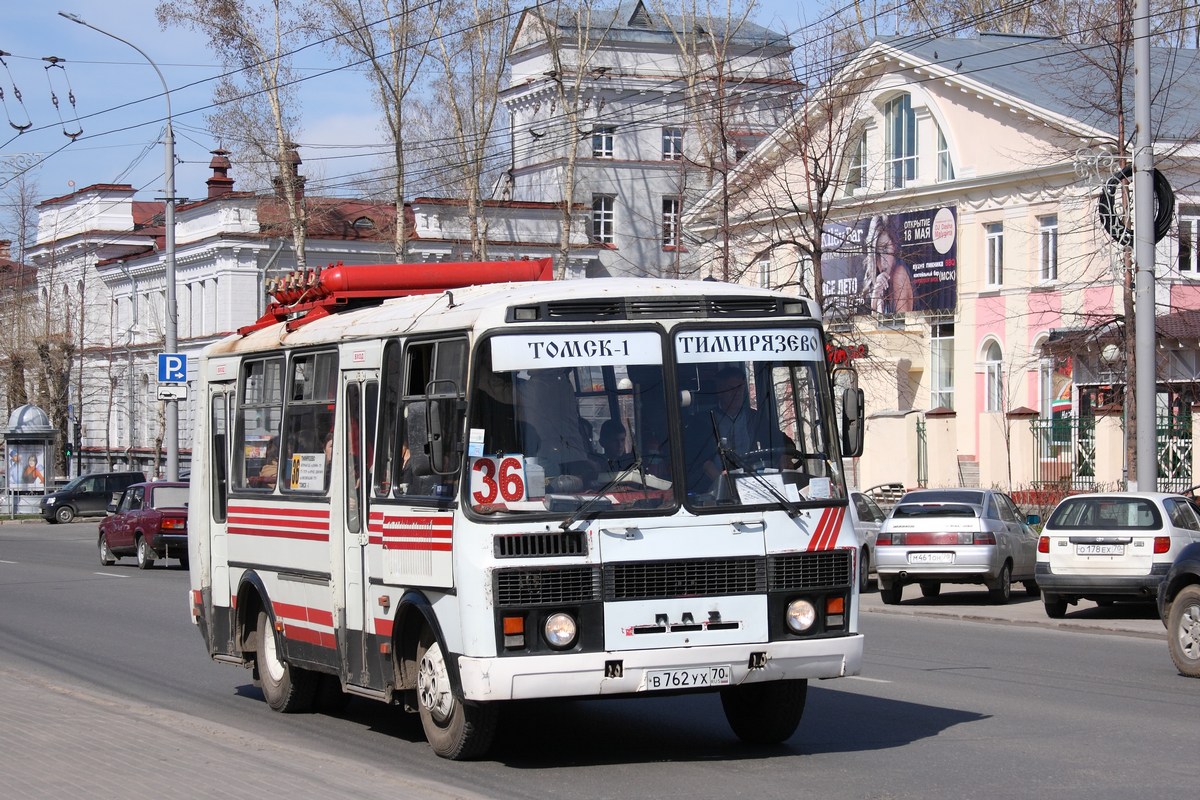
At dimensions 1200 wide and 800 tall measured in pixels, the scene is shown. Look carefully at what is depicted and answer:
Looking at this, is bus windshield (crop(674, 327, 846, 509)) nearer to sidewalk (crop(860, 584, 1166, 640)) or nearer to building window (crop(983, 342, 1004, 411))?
sidewalk (crop(860, 584, 1166, 640))

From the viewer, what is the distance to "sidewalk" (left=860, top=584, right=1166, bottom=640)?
65.5 ft

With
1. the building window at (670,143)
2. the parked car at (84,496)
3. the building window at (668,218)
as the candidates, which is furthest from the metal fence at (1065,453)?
the building window at (670,143)

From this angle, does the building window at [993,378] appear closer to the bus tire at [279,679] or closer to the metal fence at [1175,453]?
the metal fence at [1175,453]

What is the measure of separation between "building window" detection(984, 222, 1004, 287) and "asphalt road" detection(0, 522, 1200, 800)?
29.6 m

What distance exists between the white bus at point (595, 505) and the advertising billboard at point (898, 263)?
3737cm

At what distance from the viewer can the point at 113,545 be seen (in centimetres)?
3228

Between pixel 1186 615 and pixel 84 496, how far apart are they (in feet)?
152

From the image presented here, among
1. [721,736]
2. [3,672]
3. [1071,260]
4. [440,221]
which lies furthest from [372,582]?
[440,221]

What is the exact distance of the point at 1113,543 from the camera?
2048 centimetres

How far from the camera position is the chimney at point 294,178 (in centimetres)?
5275

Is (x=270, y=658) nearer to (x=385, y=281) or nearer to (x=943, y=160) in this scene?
(x=385, y=281)

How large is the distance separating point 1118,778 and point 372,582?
14.9ft

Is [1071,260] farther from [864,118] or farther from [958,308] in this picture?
[864,118]

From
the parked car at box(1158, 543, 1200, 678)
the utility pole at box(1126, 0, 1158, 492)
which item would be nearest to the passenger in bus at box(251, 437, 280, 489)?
the parked car at box(1158, 543, 1200, 678)
